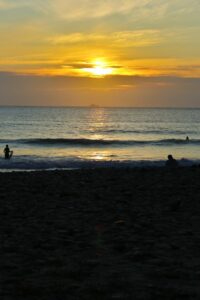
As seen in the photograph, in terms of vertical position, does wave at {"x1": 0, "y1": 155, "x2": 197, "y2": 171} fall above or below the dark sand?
below

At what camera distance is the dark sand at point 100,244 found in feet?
16.2

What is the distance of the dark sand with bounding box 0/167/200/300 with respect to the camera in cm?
494

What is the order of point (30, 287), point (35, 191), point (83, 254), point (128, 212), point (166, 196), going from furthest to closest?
point (35, 191) < point (166, 196) < point (128, 212) < point (83, 254) < point (30, 287)

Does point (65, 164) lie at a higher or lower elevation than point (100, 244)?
lower

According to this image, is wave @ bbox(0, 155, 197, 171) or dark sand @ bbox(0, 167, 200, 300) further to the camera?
wave @ bbox(0, 155, 197, 171)

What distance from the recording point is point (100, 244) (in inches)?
275

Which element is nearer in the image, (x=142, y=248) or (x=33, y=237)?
(x=142, y=248)

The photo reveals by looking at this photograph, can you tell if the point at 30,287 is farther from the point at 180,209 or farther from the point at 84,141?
the point at 84,141

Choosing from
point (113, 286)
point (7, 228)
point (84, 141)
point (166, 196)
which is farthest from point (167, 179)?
point (84, 141)

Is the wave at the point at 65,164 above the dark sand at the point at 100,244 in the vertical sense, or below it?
below

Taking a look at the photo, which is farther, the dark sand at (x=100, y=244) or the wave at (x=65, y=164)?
the wave at (x=65, y=164)

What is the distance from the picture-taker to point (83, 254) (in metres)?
6.38

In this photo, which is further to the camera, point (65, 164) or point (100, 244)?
point (65, 164)

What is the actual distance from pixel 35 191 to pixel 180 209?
4.75 metres
